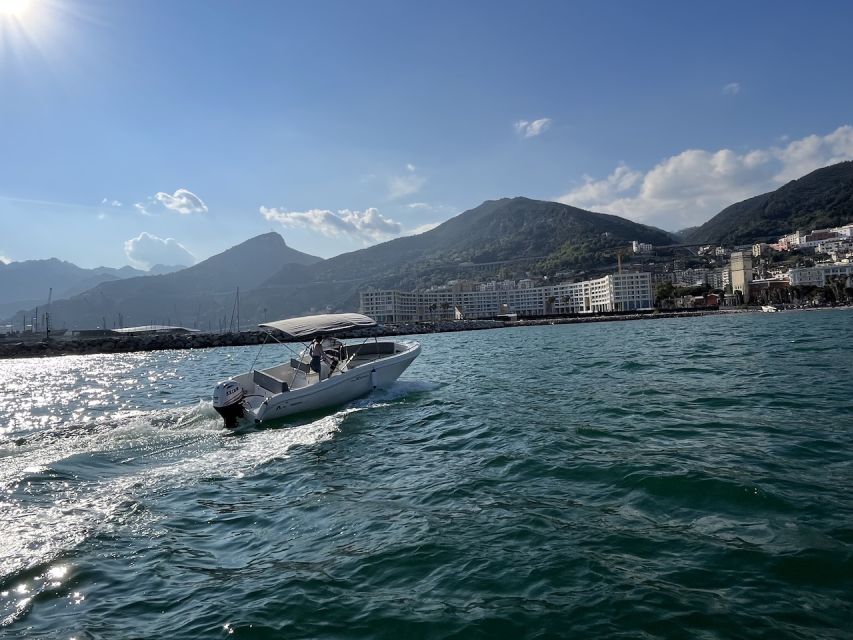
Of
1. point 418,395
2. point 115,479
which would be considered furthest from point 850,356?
point 115,479

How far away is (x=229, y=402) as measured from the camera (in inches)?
546

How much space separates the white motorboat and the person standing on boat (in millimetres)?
95

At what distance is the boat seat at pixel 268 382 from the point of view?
15219mm

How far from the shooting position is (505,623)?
13.9 ft

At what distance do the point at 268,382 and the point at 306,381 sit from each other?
5.22ft

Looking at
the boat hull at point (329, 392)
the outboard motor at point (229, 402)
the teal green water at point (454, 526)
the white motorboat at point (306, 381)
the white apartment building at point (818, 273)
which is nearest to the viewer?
the teal green water at point (454, 526)

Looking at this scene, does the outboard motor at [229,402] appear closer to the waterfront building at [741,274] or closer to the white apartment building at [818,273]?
the white apartment building at [818,273]

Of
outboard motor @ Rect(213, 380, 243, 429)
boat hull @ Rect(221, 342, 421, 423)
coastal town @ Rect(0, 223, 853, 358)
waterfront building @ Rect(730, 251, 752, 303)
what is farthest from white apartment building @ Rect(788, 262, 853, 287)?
outboard motor @ Rect(213, 380, 243, 429)

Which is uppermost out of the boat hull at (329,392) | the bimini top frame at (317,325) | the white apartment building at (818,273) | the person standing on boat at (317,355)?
the white apartment building at (818,273)

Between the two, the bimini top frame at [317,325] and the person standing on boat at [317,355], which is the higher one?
the bimini top frame at [317,325]

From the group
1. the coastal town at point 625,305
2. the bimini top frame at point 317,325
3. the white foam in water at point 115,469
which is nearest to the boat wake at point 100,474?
the white foam in water at point 115,469

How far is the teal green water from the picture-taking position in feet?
14.5

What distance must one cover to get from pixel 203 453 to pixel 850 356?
77.5 ft

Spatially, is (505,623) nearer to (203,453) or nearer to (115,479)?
(115,479)
